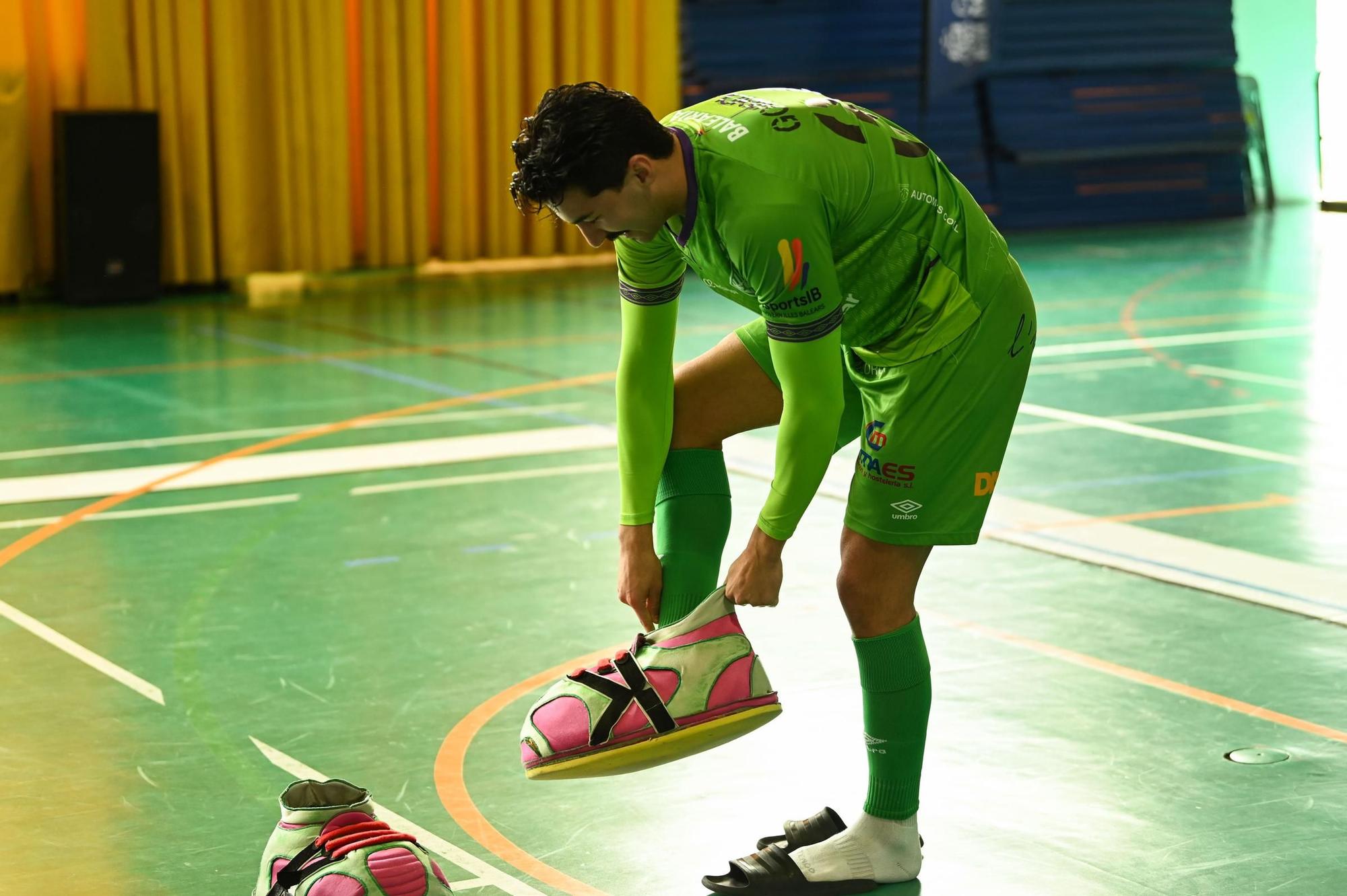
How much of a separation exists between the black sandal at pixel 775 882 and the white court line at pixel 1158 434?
414cm

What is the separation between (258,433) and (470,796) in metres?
4.28

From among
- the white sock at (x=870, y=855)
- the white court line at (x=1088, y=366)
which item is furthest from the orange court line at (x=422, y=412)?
the white court line at (x=1088, y=366)

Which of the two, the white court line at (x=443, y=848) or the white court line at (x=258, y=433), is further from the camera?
the white court line at (x=258, y=433)

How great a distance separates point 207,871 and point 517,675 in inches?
51.4

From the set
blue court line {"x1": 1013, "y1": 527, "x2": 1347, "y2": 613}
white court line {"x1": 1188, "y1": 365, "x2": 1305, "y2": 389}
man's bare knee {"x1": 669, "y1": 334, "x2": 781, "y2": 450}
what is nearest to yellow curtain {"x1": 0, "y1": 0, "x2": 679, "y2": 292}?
white court line {"x1": 1188, "y1": 365, "x2": 1305, "y2": 389}

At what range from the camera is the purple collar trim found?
2.85m

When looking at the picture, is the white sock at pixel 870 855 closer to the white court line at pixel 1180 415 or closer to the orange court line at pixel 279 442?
the orange court line at pixel 279 442

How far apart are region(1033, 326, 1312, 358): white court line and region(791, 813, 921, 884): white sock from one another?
6705 mm

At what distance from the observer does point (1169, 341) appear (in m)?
10.3

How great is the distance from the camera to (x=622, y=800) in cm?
378

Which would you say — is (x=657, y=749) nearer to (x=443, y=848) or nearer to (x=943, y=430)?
(x=443, y=848)

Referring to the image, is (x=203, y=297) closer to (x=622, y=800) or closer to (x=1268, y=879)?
(x=622, y=800)

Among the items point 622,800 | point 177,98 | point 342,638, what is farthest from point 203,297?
point 622,800

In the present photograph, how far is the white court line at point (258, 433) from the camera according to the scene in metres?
7.37
